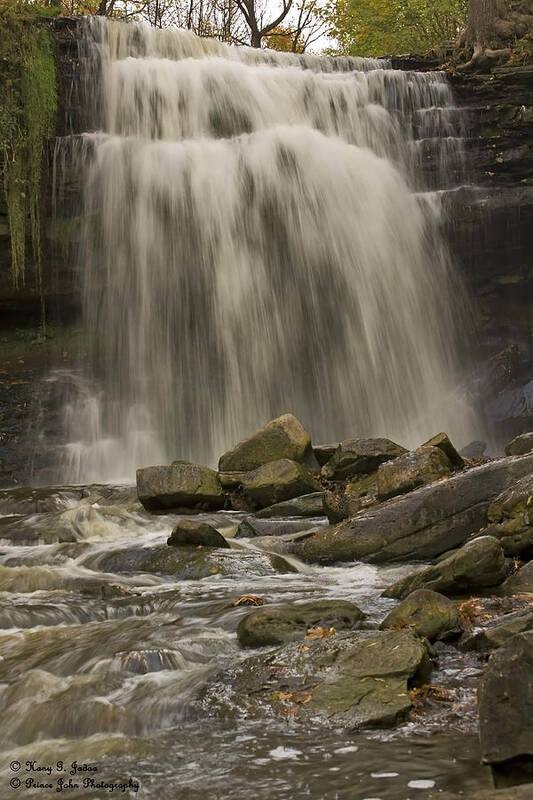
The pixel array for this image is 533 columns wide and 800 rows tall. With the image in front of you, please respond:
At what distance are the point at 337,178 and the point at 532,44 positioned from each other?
17.8ft

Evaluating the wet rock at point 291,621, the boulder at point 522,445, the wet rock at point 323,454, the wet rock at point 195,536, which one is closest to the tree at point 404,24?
the wet rock at point 323,454

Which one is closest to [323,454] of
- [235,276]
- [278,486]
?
[278,486]

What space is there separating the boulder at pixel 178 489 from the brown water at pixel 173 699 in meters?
1.51

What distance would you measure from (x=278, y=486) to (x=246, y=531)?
105 centimetres

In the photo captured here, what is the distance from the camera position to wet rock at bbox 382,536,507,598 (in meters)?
5.62

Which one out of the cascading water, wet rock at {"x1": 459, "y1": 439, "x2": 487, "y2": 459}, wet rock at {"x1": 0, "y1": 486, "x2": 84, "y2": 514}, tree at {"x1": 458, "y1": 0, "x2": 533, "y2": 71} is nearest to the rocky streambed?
wet rock at {"x1": 0, "y1": 486, "x2": 84, "y2": 514}

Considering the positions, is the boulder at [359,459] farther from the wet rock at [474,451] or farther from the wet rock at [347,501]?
the wet rock at [474,451]

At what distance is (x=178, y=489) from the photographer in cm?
937

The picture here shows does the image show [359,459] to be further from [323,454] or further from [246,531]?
[246,531]

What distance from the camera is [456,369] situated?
15695 millimetres

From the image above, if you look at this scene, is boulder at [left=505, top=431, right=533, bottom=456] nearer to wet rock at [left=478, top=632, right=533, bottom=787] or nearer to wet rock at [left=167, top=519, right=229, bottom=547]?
wet rock at [left=167, top=519, right=229, bottom=547]

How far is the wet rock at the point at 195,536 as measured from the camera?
24.9ft

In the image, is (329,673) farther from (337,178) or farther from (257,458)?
(337,178)

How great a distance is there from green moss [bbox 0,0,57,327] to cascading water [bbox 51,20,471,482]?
2.02 feet
